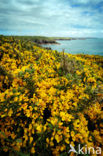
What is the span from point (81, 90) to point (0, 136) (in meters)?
3.11

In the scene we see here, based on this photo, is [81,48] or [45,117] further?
[81,48]

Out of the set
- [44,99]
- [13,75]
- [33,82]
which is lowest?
[44,99]

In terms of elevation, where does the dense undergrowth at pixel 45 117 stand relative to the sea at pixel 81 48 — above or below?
below

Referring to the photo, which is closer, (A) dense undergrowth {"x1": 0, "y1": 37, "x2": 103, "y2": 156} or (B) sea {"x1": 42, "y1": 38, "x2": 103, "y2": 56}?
(A) dense undergrowth {"x1": 0, "y1": 37, "x2": 103, "y2": 156}

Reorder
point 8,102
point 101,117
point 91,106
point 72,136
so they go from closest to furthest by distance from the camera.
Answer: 1. point 72,136
2. point 8,102
3. point 101,117
4. point 91,106

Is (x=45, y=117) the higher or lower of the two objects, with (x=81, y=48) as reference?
lower

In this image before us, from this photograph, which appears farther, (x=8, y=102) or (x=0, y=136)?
(x=8, y=102)

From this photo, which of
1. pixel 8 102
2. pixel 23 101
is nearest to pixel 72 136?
pixel 23 101

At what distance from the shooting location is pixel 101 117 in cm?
282

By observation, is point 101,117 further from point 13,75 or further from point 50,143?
point 13,75

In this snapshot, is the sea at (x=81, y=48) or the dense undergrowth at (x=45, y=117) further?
the sea at (x=81, y=48)

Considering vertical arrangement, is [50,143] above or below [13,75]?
below

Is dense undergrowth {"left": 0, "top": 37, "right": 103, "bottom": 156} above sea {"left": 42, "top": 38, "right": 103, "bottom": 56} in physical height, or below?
below

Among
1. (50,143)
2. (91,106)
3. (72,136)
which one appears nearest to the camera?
(50,143)
